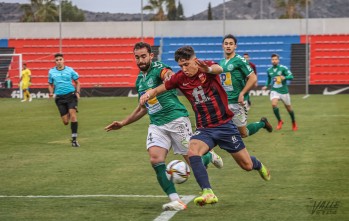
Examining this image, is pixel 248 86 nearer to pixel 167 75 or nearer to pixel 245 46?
pixel 167 75

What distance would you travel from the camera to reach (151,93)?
30.8 feet

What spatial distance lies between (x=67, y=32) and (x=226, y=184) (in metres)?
45.6

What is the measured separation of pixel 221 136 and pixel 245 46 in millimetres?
45515

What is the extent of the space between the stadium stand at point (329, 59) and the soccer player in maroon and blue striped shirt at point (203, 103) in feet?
140

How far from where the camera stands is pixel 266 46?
54969mm

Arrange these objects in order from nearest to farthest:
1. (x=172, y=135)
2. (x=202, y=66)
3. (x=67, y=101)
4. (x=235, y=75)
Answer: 1. (x=202, y=66)
2. (x=172, y=135)
3. (x=235, y=75)
4. (x=67, y=101)

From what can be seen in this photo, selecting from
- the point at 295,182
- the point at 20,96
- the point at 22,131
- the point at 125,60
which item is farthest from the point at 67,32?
the point at 295,182

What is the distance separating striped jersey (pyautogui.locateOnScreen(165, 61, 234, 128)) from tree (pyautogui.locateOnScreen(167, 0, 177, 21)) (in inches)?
2539

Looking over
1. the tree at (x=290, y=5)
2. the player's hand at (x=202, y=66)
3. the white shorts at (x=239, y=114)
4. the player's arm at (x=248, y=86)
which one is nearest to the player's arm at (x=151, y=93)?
the player's hand at (x=202, y=66)

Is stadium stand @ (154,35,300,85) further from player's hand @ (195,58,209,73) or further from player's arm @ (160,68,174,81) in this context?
player's hand @ (195,58,209,73)

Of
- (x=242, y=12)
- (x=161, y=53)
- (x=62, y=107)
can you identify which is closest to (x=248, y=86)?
(x=62, y=107)

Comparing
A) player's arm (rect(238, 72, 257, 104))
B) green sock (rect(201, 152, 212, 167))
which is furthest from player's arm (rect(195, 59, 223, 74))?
player's arm (rect(238, 72, 257, 104))

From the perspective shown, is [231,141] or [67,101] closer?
[231,141]

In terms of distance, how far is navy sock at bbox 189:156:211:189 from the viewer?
9.20 metres
